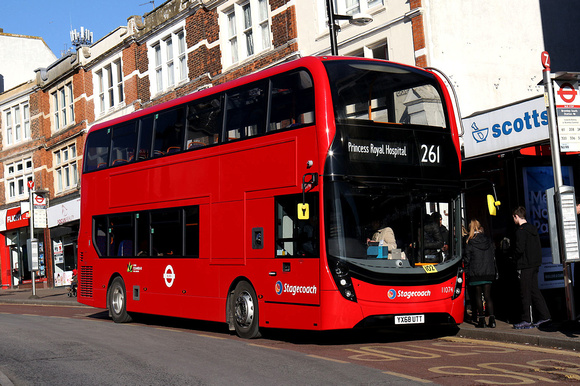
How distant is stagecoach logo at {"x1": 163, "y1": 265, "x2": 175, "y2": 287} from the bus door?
336 centimetres

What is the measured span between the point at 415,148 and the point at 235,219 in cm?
330

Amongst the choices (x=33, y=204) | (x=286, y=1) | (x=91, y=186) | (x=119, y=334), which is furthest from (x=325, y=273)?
(x=33, y=204)

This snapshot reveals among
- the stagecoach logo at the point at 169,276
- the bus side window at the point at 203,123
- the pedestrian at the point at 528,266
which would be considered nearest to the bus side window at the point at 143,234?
the stagecoach logo at the point at 169,276

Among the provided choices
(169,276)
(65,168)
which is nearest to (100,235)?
(169,276)

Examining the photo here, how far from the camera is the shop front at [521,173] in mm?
13250

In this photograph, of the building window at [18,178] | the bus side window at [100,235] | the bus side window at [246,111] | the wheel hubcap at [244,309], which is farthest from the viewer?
the building window at [18,178]

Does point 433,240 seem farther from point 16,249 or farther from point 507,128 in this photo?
point 16,249

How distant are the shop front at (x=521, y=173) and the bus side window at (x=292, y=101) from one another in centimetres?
346

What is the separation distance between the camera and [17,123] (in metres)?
42.3

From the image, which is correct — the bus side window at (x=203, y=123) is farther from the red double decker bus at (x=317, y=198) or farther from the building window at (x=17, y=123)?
the building window at (x=17, y=123)

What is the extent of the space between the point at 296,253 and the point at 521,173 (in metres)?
4.78

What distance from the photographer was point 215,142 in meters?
13.2

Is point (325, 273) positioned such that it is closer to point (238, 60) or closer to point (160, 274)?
point (160, 274)

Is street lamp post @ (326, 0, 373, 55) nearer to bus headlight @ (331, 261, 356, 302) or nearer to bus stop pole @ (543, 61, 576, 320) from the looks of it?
bus stop pole @ (543, 61, 576, 320)
